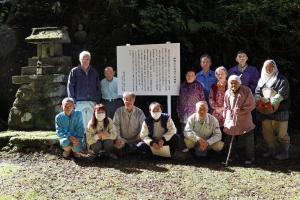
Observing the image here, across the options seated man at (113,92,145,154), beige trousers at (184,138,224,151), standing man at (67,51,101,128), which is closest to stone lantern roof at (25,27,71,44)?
standing man at (67,51,101,128)

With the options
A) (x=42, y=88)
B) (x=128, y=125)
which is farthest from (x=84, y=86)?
(x=42, y=88)

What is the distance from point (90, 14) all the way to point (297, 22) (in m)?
4.76

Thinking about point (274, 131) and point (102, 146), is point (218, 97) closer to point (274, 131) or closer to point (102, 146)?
point (274, 131)

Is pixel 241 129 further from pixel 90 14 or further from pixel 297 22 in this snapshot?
pixel 90 14

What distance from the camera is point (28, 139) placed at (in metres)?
7.23

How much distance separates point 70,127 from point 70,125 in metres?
0.03

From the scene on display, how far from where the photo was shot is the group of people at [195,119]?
6.40 m

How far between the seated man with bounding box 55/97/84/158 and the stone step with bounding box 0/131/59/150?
0.55 metres

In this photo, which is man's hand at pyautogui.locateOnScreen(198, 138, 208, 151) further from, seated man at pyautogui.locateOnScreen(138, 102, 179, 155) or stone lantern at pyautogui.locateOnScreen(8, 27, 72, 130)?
stone lantern at pyautogui.locateOnScreen(8, 27, 72, 130)

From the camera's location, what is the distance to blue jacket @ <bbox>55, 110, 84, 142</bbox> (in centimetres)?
662

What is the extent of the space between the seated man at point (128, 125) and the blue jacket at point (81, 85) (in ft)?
2.27

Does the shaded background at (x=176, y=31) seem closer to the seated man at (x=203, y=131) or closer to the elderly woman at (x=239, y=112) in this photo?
the seated man at (x=203, y=131)

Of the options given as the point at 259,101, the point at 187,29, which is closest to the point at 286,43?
the point at 187,29

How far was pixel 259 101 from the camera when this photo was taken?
21.6ft
